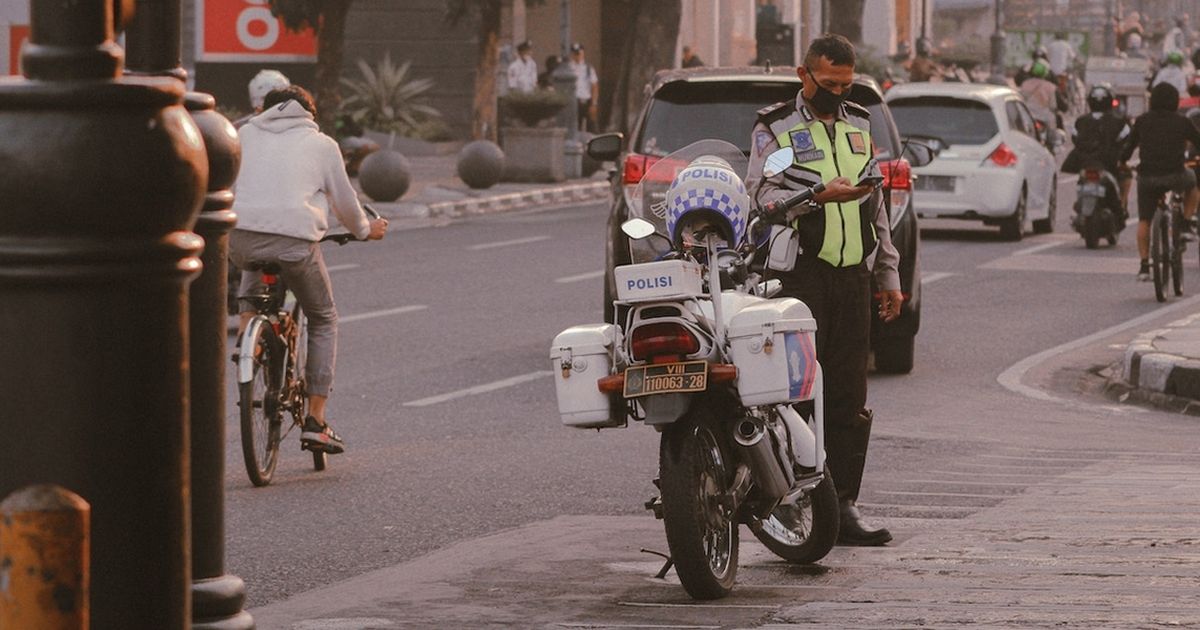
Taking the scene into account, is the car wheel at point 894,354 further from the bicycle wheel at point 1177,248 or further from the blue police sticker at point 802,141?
the blue police sticker at point 802,141

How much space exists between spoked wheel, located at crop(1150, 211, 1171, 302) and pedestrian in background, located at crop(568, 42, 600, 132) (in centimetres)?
2572

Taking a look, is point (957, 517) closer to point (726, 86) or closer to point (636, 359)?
point (636, 359)

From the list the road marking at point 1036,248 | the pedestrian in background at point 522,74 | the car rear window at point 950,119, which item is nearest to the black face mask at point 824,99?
the road marking at point 1036,248

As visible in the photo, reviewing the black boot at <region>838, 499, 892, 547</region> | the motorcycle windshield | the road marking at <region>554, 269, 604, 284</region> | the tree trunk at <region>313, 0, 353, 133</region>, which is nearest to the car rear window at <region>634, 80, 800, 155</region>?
the motorcycle windshield

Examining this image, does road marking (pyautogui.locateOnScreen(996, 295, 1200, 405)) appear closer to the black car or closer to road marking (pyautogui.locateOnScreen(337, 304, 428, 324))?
the black car

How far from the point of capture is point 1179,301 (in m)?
19.4

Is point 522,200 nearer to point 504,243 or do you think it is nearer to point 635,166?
point 504,243

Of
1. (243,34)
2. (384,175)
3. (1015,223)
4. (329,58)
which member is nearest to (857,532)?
(1015,223)

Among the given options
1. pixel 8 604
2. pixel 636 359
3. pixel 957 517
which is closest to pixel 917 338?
pixel 957 517

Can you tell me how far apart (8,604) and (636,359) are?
4.20 m

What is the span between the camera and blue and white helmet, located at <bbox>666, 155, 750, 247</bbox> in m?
7.02

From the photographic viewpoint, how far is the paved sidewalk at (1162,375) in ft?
43.7

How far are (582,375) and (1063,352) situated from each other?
9495mm

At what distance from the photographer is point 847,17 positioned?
52.9 meters
